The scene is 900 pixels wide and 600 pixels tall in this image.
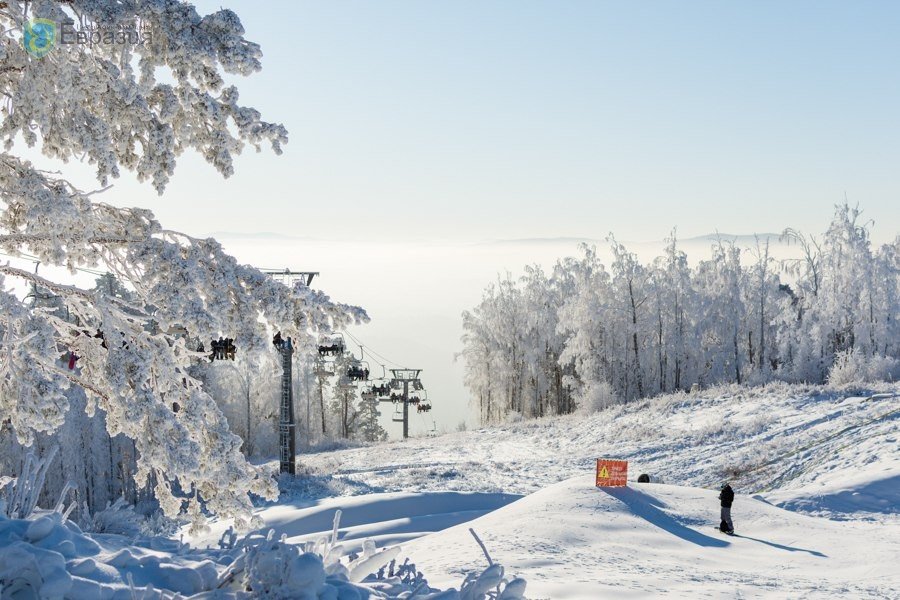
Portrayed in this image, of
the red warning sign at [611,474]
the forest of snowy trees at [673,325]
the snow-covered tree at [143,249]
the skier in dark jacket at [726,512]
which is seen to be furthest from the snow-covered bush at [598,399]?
the snow-covered tree at [143,249]

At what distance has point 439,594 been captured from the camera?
3.71 metres

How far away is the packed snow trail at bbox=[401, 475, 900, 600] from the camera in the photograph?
32.2ft

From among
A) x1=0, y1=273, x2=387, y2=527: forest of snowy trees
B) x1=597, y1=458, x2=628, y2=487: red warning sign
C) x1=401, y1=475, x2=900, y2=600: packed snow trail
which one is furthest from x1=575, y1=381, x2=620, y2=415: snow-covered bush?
x1=597, y1=458, x2=628, y2=487: red warning sign

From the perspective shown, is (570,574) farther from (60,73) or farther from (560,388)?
(560,388)

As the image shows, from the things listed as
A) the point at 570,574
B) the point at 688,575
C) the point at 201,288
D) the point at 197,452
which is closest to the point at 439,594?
the point at 197,452

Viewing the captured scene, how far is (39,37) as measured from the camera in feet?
17.9

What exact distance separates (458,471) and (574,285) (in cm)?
3208

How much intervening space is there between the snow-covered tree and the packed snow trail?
433 cm

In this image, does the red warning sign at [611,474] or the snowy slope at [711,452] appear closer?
the red warning sign at [611,474]

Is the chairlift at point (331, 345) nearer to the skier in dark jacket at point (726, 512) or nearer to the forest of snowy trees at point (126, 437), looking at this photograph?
the forest of snowy trees at point (126, 437)

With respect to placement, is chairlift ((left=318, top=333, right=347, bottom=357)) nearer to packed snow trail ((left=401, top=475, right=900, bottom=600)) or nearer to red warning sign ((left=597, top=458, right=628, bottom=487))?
packed snow trail ((left=401, top=475, right=900, bottom=600))

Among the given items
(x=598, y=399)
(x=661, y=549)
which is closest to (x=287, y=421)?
(x=661, y=549)

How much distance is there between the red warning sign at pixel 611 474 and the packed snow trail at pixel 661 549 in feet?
0.74

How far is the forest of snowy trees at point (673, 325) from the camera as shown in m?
47.3
